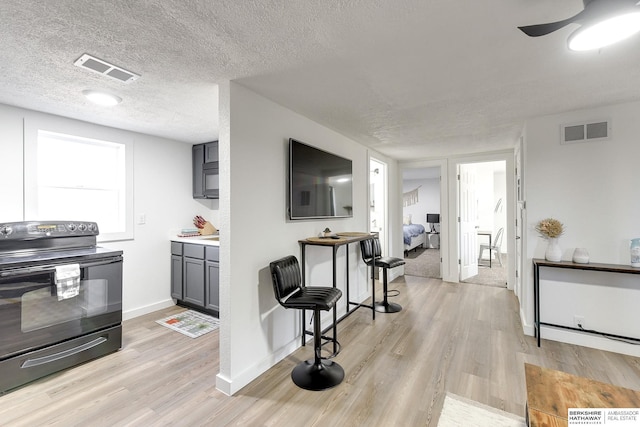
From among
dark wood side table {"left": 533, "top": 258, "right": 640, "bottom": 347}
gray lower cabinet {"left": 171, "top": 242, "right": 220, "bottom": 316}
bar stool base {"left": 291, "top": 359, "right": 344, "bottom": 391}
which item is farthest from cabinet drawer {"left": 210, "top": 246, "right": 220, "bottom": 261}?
dark wood side table {"left": 533, "top": 258, "right": 640, "bottom": 347}

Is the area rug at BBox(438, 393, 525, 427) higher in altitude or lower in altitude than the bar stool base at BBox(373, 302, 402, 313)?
lower

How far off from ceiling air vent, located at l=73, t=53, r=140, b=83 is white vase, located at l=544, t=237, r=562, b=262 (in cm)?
384

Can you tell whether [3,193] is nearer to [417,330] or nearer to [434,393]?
[434,393]

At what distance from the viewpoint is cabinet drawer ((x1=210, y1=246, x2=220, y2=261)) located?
3305mm

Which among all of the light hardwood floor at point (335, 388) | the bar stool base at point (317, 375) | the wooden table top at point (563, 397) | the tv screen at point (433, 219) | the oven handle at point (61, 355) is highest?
the tv screen at point (433, 219)

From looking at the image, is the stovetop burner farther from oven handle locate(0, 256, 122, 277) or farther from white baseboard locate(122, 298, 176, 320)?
white baseboard locate(122, 298, 176, 320)

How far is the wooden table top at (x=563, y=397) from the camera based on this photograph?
128 centimetres

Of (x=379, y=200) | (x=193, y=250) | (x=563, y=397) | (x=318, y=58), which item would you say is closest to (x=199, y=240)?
(x=193, y=250)

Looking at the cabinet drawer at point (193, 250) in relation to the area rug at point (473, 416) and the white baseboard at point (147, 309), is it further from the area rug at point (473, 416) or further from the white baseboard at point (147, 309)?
the area rug at point (473, 416)

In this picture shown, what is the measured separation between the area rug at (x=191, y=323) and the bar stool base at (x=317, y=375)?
1339 millimetres

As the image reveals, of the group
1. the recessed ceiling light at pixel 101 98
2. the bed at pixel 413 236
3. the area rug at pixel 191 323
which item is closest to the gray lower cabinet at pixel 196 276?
the area rug at pixel 191 323

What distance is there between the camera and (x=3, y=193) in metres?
2.55

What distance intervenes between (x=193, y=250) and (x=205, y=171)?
3.76 ft

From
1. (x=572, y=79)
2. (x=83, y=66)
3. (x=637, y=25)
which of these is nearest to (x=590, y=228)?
(x=572, y=79)
